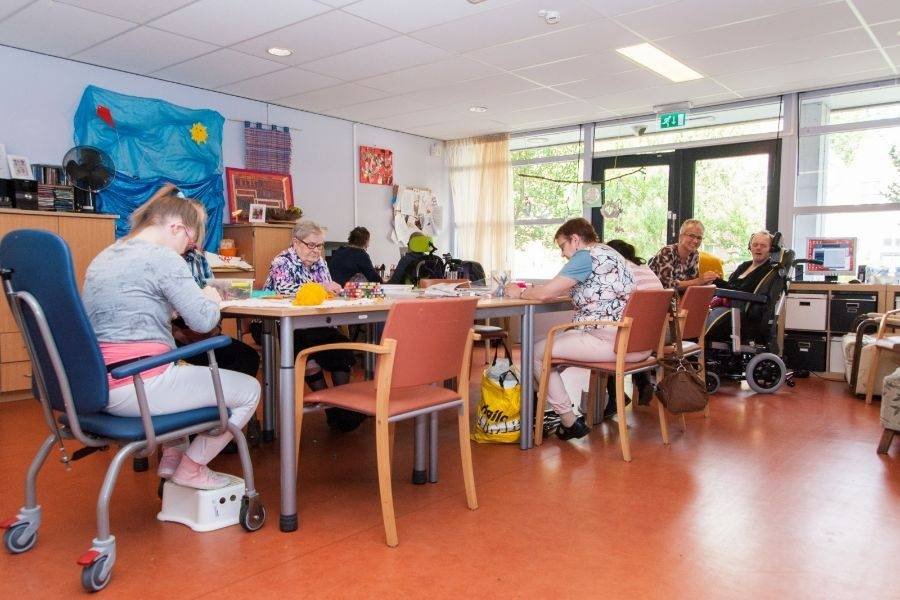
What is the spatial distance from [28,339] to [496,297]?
2.09 meters

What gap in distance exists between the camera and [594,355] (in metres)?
3.25

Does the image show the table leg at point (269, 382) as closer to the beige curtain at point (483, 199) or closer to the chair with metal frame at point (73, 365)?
the chair with metal frame at point (73, 365)

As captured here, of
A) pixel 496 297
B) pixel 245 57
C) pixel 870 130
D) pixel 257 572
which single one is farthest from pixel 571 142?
pixel 257 572

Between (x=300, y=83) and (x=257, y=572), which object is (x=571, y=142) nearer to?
(x=300, y=83)

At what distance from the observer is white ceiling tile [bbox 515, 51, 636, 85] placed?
207 inches

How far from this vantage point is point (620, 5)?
418 centimetres

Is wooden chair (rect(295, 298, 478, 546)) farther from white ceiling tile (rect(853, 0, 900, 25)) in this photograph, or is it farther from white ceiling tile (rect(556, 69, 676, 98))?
white ceiling tile (rect(556, 69, 676, 98))

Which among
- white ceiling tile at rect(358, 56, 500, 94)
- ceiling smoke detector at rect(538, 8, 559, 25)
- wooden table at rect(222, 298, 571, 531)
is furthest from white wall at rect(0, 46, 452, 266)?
wooden table at rect(222, 298, 571, 531)

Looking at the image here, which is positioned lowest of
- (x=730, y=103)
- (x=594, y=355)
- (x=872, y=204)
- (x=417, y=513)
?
(x=417, y=513)

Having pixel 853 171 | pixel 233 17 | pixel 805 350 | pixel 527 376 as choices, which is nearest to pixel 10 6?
pixel 233 17

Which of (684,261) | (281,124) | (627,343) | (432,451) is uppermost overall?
(281,124)

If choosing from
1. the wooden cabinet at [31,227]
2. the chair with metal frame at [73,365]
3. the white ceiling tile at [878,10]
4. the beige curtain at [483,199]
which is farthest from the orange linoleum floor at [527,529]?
the beige curtain at [483,199]

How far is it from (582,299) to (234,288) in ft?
5.62

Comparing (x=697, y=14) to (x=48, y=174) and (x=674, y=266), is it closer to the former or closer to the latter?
(x=674, y=266)
